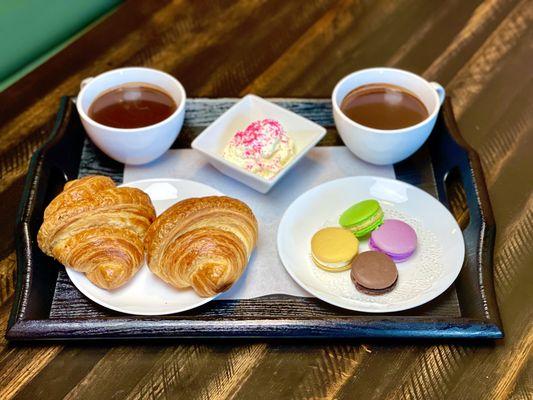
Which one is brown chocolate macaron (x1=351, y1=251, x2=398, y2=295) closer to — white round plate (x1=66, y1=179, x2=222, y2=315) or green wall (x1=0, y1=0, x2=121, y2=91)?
white round plate (x1=66, y1=179, x2=222, y2=315)

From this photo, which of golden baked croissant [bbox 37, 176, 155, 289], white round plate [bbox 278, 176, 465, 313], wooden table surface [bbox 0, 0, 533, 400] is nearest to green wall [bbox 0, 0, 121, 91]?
wooden table surface [bbox 0, 0, 533, 400]

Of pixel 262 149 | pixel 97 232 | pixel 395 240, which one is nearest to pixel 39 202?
pixel 97 232

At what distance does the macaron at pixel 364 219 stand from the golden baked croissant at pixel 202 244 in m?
0.21

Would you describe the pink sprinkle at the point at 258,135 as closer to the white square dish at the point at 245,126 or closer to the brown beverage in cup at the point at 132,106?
the white square dish at the point at 245,126

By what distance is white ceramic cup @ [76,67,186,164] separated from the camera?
137 cm

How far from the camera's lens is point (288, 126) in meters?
1.49

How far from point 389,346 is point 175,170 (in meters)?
0.61

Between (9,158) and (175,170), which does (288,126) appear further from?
(9,158)

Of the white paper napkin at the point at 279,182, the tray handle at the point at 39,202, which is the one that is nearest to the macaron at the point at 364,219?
the white paper napkin at the point at 279,182

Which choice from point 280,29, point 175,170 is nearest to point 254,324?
point 175,170

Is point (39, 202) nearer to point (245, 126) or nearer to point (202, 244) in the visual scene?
point (202, 244)

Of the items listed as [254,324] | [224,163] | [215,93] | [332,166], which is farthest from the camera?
[215,93]

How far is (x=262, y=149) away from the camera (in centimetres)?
138

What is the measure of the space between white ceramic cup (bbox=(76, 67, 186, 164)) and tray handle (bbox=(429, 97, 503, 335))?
0.57 meters
